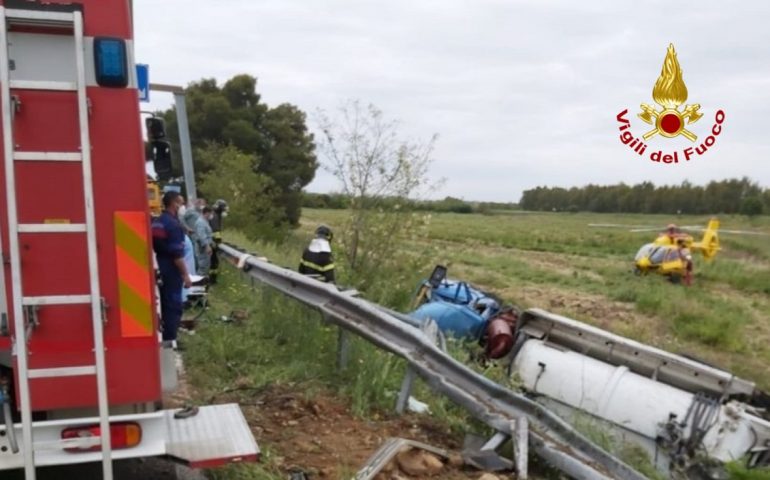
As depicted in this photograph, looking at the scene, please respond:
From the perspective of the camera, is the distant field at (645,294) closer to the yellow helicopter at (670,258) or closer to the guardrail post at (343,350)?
the yellow helicopter at (670,258)

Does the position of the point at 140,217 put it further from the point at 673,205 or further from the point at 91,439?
the point at 673,205

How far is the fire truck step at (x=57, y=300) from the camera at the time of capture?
3.02 meters

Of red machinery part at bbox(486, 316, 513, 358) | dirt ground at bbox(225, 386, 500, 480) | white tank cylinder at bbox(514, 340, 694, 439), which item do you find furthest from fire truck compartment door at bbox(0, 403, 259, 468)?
red machinery part at bbox(486, 316, 513, 358)

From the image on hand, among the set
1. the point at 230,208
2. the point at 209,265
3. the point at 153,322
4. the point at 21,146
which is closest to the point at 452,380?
the point at 153,322

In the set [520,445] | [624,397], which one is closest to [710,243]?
[624,397]

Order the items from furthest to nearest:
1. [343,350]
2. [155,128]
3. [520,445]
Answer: [343,350] < [155,128] < [520,445]

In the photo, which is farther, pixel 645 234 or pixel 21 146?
pixel 645 234

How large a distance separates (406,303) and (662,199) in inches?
2504

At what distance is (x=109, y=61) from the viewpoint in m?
3.15

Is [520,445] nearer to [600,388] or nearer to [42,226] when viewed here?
[600,388]

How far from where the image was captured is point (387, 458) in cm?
392

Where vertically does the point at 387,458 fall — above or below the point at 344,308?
below

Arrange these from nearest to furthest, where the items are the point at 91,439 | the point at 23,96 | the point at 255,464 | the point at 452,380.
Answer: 1. the point at 23,96
2. the point at 91,439
3. the point at 255,464
4. the point at 452,380

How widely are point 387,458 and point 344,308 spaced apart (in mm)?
1804
